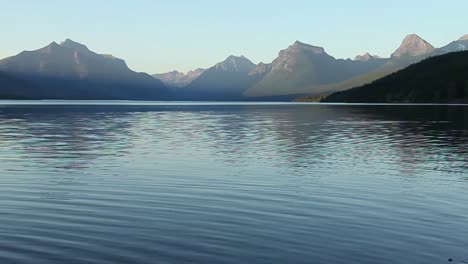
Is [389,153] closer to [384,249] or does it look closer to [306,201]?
[306,201]

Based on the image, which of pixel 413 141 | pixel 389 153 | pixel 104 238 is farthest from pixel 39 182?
pixel 413 141

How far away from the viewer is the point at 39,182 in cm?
3584

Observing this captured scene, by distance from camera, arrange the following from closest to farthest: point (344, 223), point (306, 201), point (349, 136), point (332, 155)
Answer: point (344, 223), point (306, 201), point (332, 155), point (349, 136)

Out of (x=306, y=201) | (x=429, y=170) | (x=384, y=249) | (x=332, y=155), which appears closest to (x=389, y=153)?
(x=332, y=155)

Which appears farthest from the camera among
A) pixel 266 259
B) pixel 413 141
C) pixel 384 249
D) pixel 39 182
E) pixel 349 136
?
pixel 349 136

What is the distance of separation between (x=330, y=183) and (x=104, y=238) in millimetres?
19079

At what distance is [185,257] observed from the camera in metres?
19.2

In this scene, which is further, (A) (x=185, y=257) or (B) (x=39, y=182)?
(B) (x=39, y=182)

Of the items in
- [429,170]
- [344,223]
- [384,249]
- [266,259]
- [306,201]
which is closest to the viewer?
[266,259]

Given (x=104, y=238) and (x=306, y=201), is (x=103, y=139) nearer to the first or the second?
(x=306, y=201)

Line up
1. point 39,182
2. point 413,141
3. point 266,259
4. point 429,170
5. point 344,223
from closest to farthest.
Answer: point 266,259, point 344,223, point 39,182, point 429,170, point 413,141

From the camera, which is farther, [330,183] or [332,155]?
[332,155]

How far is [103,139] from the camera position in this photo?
74.6 m

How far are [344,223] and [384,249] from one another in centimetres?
434
